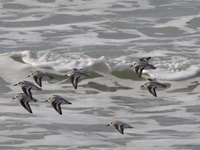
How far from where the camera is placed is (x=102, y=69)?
47.4 feet

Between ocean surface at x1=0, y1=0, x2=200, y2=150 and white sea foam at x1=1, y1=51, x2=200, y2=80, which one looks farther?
white sea foam at x1=1, y1=51, x2=200, y2=80

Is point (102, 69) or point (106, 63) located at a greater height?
point (106, 63)

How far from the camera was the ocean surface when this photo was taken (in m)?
10.0

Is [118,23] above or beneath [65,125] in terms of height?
above

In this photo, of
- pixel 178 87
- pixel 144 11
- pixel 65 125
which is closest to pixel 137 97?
pixel 178 87

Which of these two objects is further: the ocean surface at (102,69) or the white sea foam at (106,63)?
the white sea foam at (106,63)

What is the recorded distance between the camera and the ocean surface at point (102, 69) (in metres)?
10.0

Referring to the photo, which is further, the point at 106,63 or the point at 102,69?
the point at 106,63

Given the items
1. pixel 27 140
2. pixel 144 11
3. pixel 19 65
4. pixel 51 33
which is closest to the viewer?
pixel 27 140

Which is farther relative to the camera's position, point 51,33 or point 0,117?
point 51,33

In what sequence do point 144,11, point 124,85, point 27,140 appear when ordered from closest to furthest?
point 27,140 < point 124,85 < point 144,11

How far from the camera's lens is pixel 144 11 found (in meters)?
18.9

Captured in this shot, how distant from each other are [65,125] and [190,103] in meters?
2.45

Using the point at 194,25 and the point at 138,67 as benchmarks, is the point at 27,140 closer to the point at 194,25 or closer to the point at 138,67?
the point at 138,67
